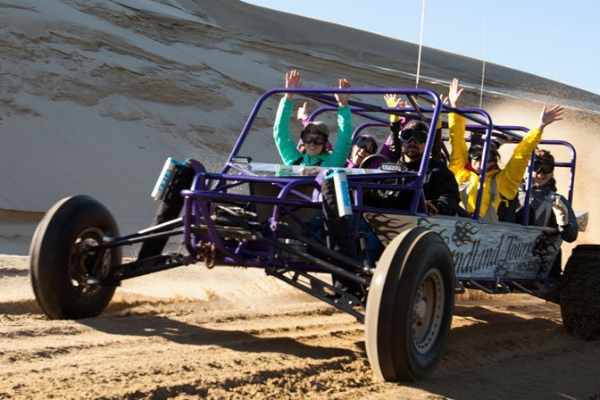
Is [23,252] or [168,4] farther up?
[168,4]

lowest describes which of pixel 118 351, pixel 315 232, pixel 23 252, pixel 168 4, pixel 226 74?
pixel 23 252

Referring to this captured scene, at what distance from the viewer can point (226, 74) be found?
22.0 m

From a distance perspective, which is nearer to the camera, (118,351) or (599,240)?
(118,351)

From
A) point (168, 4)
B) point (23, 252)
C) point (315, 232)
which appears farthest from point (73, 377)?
point (168, 4)

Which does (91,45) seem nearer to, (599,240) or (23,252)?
(23,252)

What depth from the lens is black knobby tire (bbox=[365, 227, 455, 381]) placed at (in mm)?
4574

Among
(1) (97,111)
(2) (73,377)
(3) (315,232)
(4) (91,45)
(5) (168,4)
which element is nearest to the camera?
(2) (73,377)

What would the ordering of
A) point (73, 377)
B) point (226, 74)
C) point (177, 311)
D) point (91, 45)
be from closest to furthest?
point (73, 377) < point (177, 311) < point (91, 45) < point (226, 74)

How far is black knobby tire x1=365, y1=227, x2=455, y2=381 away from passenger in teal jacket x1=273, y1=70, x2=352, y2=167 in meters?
1.75

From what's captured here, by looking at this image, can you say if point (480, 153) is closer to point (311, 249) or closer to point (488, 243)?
point (488, 243)

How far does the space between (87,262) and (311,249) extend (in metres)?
1.60

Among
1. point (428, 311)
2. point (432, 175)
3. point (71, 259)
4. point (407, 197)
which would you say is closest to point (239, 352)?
point (428, 311)

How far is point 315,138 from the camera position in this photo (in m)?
6.82

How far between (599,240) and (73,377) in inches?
354
